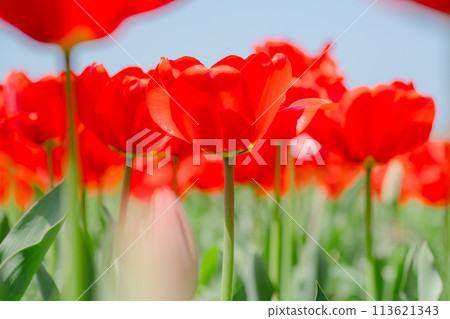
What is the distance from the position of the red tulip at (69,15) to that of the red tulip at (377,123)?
6.0 inches

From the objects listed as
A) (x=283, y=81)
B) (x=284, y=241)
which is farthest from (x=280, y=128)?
(x=284, y=241)

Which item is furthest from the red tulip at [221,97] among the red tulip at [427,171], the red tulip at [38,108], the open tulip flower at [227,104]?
the red tulip at [427,171]

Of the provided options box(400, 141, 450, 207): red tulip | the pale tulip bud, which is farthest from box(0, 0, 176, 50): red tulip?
box(400, 141, 450, 207): red tulip

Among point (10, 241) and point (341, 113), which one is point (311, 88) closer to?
point (341, 113)

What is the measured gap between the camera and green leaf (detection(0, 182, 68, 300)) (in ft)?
0.94

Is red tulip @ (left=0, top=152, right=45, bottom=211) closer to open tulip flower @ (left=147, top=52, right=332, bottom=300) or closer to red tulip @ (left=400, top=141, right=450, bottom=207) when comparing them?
open tulip flower @ (left=147, top=52, right=332, bottom=300)

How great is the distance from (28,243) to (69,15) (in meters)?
0.13

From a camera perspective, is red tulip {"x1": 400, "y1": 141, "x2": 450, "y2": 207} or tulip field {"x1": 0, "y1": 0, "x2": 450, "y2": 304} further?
red tulip {"x1": 400, "y1": 141, "x2": 450, "y2": 207}

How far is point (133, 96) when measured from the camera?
308 mm

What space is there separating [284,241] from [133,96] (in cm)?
16

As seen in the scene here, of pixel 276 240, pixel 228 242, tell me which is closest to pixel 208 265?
pixel 276 240

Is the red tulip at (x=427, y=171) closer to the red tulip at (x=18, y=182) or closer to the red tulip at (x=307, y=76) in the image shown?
the red tulip at (x=307, y=76)

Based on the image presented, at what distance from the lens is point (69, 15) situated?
0.26 meters

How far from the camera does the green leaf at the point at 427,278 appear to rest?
0.35 metres
